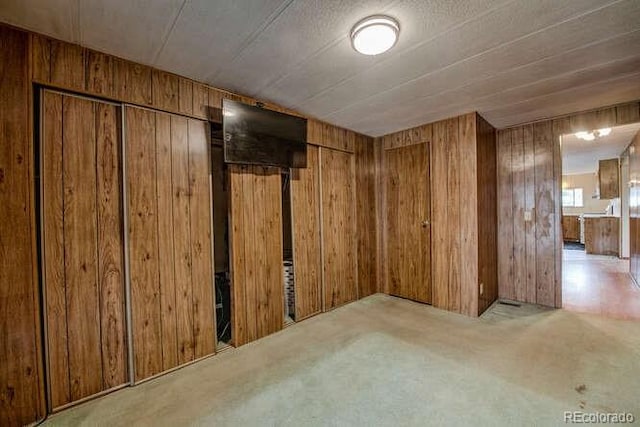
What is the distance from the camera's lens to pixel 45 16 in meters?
1.45

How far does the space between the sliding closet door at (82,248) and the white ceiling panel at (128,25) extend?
16.1 inches

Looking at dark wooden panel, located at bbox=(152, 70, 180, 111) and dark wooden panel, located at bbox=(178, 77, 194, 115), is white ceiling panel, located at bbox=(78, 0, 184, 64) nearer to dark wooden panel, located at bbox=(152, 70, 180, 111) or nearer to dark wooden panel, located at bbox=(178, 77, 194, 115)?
dark wooden panel, located at bbox=(152, 70, 180, 111)

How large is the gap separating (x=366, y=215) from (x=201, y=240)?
7.59ft

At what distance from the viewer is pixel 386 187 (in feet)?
12.8

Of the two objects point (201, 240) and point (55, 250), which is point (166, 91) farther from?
point (55, 250)

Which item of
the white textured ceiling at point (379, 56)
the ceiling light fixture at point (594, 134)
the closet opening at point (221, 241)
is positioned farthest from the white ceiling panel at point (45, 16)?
the ceiling light fixture at point (594, 134)

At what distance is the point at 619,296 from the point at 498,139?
2.57 m

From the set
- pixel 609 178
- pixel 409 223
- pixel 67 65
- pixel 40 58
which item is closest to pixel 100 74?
pixel 67 65

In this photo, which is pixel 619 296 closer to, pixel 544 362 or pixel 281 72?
pixel 544 362

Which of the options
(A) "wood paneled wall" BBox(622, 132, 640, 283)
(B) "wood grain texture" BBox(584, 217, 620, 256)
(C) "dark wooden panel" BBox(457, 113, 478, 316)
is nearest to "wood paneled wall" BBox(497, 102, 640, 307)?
(C) "dark wooden panel" BBox(457, 113, 478, 316)

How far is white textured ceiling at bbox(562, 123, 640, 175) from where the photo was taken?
12.8 ft

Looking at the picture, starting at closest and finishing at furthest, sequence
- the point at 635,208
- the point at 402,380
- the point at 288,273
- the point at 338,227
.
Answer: the point at 402,380
the point at 288,273
the point at 338,227
the point at 635,208

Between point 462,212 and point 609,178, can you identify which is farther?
point 609,178

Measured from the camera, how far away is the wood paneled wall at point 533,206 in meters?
3.23
